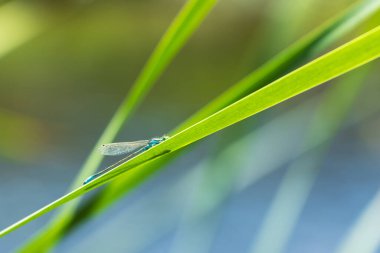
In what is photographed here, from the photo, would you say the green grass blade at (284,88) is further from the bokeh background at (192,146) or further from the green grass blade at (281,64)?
the bokeh background at (192,146)

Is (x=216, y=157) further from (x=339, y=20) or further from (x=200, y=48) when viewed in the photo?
(x=200, y=48)

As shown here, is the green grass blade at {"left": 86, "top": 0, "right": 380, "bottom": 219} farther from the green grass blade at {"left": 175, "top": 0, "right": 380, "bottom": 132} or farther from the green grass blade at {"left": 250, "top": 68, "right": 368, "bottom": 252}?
the green grass blade at {"left": 250, "top": 68, "right": 368, "bottom": 252}

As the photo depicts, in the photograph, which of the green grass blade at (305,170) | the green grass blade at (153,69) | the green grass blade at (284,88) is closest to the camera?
the green grass blade at (284,88)

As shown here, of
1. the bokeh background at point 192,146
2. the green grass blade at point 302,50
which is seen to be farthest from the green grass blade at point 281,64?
the bokeh background at point 192,146

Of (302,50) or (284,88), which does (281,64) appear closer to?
(302,50)

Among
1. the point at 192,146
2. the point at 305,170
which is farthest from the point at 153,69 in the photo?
the point at 305,170

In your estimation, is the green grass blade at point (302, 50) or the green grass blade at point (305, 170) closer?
the green grass blade at point (302, 50)
